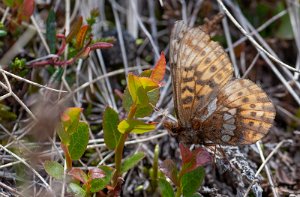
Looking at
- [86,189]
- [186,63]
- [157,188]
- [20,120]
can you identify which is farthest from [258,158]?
[20,120]

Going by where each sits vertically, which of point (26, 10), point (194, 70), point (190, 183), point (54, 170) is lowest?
point (190, 183)

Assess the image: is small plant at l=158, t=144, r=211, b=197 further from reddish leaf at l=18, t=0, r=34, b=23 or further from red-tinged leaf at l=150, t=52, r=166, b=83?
reddish leaf at l=18, t=0, r=34, b=23

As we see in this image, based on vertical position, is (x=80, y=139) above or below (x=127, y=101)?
below

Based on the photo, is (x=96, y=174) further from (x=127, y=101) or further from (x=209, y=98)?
(x=209, y=98)

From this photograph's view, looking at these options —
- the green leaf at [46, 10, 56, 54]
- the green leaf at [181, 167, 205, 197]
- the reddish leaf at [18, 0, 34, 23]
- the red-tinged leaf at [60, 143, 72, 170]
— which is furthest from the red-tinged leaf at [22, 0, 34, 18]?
the green leaf at [181, 167, 205, 197]

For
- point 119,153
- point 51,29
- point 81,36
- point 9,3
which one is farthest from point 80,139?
point 9,3

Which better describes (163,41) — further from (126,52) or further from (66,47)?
(66,47)
